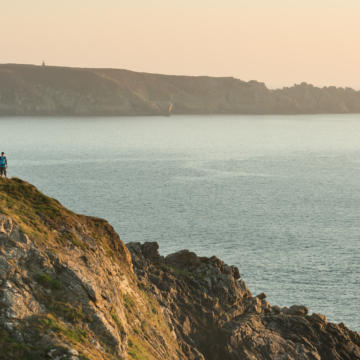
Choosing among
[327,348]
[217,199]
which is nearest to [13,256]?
[327,348]

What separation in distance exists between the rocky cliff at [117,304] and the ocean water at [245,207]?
14873 mm

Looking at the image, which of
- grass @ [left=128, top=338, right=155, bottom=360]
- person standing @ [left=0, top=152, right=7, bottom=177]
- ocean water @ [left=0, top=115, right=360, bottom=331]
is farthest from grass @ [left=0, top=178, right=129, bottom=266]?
ocean water @ [left=0, top=115, right=360, bottom=331]

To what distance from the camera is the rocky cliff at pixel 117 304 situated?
23547 millimetres

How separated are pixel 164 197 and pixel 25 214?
81.9 meters

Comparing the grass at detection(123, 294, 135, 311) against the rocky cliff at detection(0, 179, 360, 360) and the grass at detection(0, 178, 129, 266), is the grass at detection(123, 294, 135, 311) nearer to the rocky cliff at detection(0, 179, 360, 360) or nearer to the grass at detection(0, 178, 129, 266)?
the rocky cliff at detection(0, 179, 360, 360)

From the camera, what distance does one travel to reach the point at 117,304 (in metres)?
27.8

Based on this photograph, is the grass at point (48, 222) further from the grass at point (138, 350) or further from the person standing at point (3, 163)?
the person standing at point (3, 163)

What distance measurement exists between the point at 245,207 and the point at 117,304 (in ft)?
242

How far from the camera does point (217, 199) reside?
106875mm

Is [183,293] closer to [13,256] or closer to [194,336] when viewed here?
[194,336]

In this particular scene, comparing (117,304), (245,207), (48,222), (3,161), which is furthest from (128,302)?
(245,207)

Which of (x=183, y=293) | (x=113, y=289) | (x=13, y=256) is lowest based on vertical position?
(x=183, y=293)

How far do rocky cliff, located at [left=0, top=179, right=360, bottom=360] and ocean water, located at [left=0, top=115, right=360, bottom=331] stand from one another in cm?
1487

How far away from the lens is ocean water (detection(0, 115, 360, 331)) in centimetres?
6206
